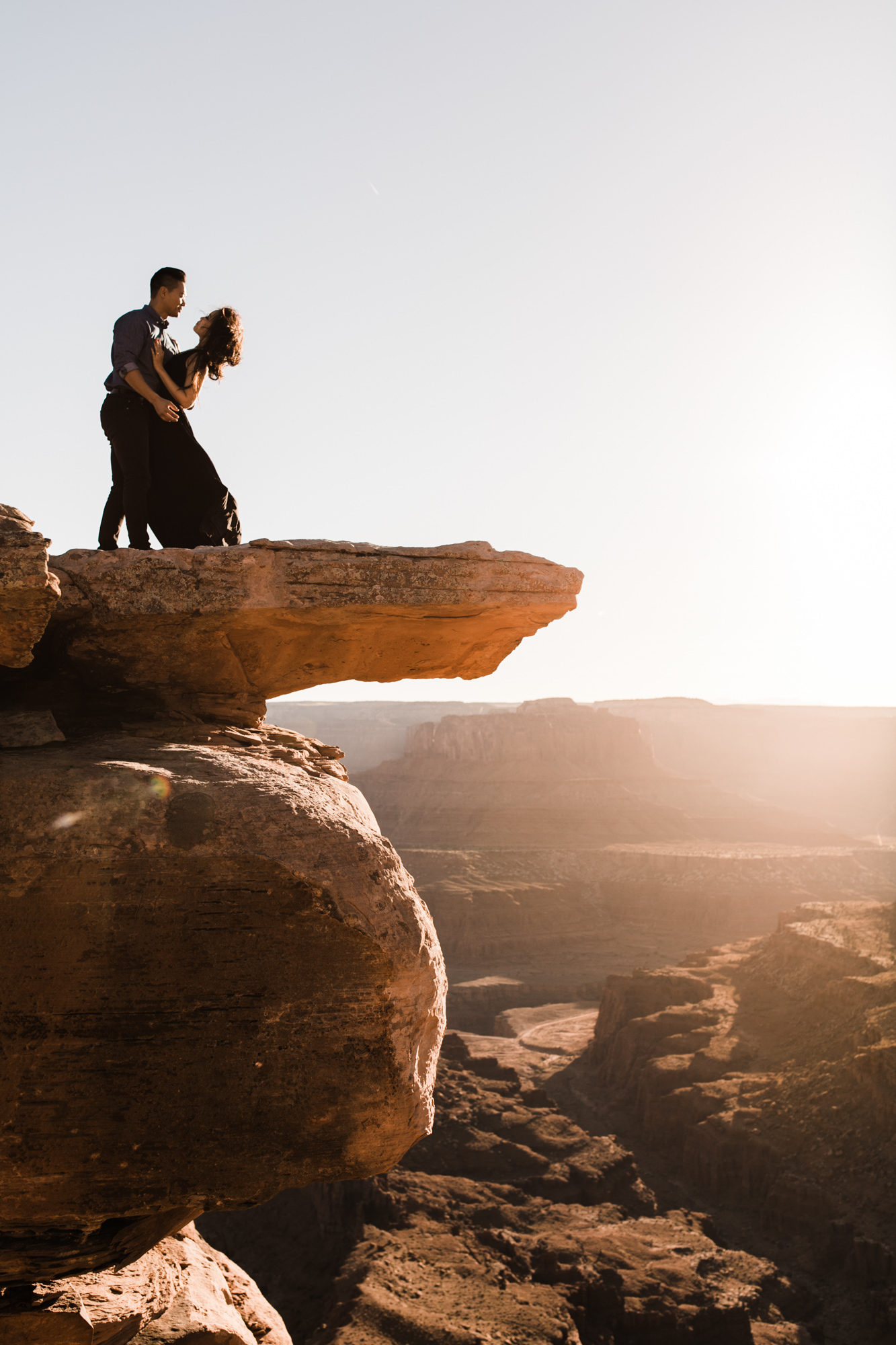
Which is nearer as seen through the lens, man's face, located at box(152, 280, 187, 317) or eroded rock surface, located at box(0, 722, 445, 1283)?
eroded rock surface, located at box(0, 722, 445, 1283)

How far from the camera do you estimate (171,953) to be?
4.14 m

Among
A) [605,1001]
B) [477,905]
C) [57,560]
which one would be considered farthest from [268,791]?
[477,905]

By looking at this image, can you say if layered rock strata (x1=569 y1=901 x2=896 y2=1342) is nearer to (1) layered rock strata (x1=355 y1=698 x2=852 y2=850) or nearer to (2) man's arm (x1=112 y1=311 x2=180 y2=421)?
(2) man's arm (x1=112 y1=311 x2=180 y2=421)

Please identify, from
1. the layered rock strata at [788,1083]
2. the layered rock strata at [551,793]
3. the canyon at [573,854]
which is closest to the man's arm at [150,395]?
the layered rock strata at [788,1083]

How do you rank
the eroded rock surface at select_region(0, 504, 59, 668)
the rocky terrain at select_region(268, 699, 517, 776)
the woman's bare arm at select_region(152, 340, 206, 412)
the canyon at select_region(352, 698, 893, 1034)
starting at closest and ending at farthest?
1. the eroded rock surface at select_region(0, 504, 59, 668)
2. the woman's bare arm at select_region(152, 340, 206, 412)
3. the canyon at select_region(352, 698, 893, 1034)
4. the rocky terrain at select_region(268, 699, 517, 776)

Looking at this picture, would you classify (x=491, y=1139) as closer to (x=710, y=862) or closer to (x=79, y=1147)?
(x=79, y=1147)

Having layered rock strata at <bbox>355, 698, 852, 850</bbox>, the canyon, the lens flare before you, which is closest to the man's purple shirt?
the lens flare

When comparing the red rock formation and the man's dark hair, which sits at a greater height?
the man's dark hair

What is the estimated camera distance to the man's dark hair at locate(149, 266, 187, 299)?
5488 mm

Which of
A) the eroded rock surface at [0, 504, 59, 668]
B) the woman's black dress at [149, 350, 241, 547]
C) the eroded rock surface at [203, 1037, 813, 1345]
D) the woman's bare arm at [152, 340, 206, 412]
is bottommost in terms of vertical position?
the eroded rock surface at [203, 1037, 813, 1345]

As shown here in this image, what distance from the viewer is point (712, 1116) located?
21891 mm

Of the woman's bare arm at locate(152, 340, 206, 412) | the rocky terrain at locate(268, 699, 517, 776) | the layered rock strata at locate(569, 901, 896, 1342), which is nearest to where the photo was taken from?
the woman's bare arm at locate(152, 340, 206, 412)

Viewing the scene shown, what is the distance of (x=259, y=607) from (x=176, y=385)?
5.07 ft

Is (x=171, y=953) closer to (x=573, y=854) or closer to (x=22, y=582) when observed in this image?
(x=22, y=582)
